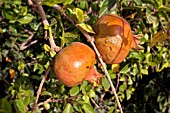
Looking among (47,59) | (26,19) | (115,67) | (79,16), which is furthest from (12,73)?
(79,16)

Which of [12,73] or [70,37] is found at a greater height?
[70,37]

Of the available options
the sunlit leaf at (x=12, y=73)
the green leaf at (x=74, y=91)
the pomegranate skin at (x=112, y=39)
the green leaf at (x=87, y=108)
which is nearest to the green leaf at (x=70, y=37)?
the pomegranate skin at (x=112, y=39)

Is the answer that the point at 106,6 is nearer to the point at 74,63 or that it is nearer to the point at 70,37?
the point at 70,37

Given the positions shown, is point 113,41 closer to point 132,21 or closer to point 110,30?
point 110,30

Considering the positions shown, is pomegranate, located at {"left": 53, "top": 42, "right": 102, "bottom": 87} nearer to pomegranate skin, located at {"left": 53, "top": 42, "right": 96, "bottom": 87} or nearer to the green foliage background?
pomegranate skin, located at {"left": 53, "top": 42, "right": 96, "bottom": 87}

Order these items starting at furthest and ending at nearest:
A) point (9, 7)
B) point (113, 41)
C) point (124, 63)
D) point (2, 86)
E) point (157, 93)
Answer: point (157, 93) < point (2, 86) < point (124, 63) < point (9, 7) < point (113, 41)

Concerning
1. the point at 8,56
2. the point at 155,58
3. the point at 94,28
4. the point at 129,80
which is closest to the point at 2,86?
the point at 8,56

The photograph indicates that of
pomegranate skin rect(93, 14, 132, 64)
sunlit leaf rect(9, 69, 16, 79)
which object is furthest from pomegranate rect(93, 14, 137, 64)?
sunlit leaf rect(9, 69, 16, 79)
